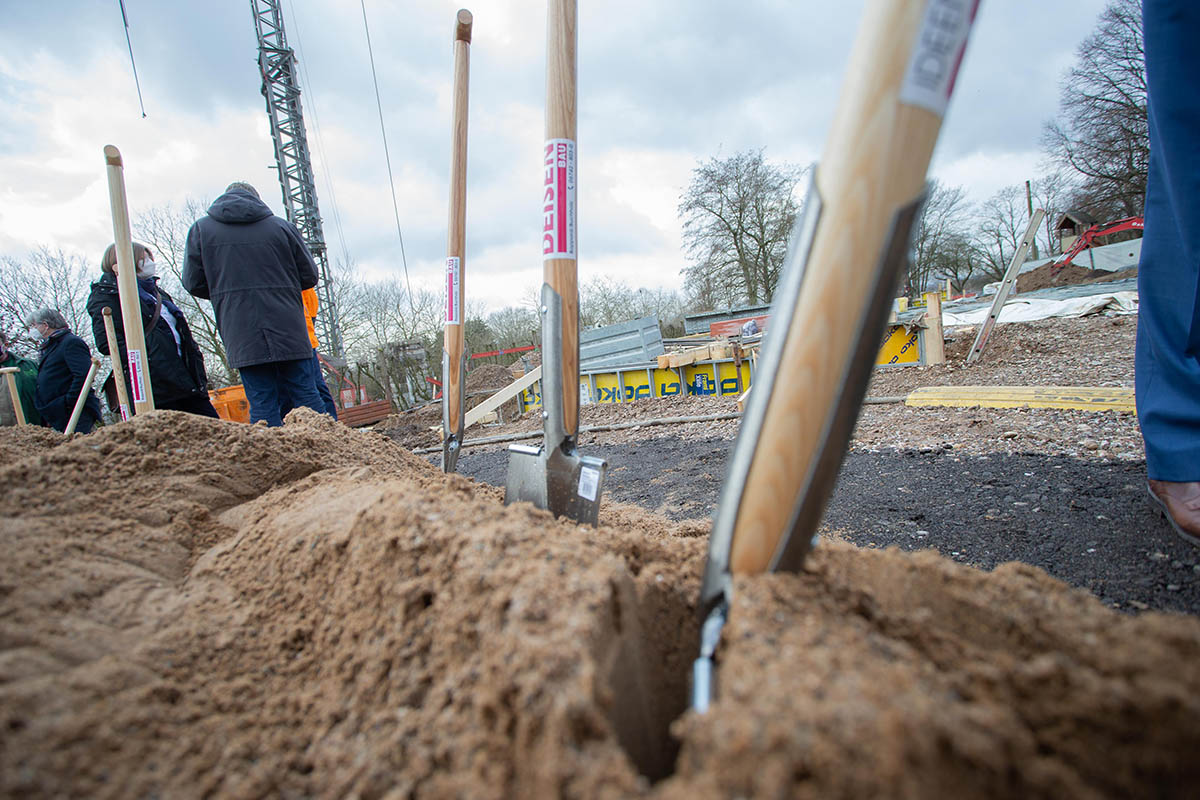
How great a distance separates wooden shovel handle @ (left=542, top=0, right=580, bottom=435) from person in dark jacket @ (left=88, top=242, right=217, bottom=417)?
332 centimetres

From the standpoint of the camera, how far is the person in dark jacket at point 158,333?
3.52m

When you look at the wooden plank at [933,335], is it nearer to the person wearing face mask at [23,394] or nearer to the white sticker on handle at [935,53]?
the white sticker on handle at [935,53]

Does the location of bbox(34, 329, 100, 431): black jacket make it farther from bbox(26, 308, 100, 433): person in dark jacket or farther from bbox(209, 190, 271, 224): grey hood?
bbox(209, 190, 271, 224): grey hood

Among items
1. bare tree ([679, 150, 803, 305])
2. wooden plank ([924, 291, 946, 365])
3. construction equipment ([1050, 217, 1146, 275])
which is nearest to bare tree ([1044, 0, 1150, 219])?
construction equipment ([1050, 217, 1146, 275])

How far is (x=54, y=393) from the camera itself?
4.71 metres

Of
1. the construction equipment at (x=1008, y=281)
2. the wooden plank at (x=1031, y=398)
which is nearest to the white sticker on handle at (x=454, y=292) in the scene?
the wooden plank at (x=1031, y=398)

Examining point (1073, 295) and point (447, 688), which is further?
point (1073, 295)

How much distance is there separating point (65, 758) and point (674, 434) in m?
6.11

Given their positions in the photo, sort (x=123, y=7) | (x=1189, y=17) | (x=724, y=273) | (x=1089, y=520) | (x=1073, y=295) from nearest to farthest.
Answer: (x=1189, y=17) → (x=1089, y=520) → (x=123, y=7) → (x=1073, y=295) → (x=724, y=273)

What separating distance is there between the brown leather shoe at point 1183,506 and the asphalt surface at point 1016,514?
0.05m

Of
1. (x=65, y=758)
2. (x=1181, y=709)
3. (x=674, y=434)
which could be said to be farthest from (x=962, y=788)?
(x=674, y=434)

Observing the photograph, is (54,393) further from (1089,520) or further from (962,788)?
(1089,520)

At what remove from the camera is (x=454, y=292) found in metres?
2.53

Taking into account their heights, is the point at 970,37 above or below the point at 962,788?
above
